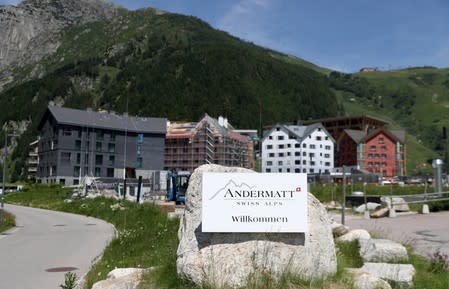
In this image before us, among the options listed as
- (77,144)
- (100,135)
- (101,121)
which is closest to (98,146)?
(100,135)

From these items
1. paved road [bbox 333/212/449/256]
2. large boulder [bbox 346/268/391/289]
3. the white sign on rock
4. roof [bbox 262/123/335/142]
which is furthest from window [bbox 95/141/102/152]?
large boulder [bbox 346/268/391/289]

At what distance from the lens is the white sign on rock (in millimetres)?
6551

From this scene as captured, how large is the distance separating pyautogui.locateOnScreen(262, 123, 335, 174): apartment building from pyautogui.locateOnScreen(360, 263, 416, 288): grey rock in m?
99.7

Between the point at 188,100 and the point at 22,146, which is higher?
the point at 188,100

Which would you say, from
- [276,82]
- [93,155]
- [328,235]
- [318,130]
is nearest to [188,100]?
[276,82]

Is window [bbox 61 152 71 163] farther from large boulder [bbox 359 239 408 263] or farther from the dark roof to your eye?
large boulder [bbox 359 239 408 263]

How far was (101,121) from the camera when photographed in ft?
318

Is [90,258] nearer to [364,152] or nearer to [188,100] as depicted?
[364,152]

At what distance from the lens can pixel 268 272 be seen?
247 inches

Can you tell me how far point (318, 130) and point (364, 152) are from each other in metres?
18.5

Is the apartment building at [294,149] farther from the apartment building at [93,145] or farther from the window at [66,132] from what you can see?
the window at [66,132]

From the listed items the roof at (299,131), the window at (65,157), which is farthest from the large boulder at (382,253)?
the roof at (299,131)

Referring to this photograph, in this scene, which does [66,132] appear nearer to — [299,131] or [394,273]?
[299,131]

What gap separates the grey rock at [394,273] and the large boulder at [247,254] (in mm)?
881
